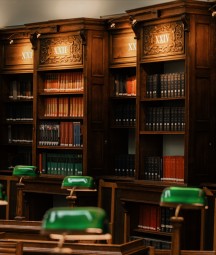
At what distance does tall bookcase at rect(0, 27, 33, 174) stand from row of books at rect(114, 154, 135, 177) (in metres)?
1.73

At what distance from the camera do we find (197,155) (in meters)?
8.70

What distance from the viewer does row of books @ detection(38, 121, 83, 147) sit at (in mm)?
10375

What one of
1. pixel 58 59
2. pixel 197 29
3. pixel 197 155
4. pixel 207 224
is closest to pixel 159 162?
pixel 197 155

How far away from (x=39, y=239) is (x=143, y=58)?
13.2 feet

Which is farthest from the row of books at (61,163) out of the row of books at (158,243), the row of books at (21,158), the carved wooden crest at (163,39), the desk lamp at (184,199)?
the desk lamp at (184,199)

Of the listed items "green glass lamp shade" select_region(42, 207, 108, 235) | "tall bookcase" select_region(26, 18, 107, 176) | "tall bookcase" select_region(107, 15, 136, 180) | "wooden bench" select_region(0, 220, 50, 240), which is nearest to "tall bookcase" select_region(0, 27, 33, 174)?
"tall bookcase" select_region(26, 18, 107, 176)

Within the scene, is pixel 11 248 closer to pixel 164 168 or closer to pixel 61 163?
pixel 164 168

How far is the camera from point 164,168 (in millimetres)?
9164

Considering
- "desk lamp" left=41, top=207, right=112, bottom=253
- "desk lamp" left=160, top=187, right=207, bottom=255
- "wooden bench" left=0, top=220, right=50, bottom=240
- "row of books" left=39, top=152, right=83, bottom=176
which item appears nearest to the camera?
"desk lamp" left=41, top=207, right=112, bottom=253

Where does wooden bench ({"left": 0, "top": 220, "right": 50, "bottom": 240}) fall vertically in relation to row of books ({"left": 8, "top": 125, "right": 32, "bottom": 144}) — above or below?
below

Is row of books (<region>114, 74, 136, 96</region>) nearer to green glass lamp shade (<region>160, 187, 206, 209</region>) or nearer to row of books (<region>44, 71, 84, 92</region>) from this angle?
row of books (<region>44, 71, 84, 92</region>)

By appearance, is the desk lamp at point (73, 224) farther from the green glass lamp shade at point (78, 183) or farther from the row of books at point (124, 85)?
the row of books at point (124, 85)

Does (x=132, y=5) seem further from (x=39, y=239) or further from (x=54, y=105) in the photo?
(x=39, y=239)

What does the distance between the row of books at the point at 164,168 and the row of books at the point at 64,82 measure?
5.77 ft
